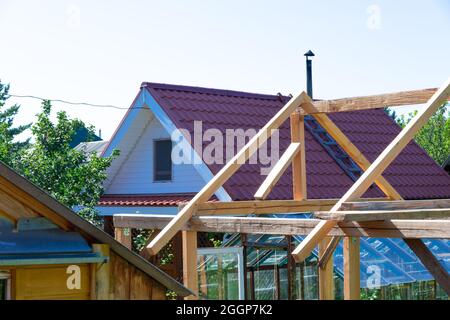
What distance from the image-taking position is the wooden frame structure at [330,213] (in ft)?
28.4

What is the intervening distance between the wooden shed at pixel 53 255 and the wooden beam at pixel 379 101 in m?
3.95

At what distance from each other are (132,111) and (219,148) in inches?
103

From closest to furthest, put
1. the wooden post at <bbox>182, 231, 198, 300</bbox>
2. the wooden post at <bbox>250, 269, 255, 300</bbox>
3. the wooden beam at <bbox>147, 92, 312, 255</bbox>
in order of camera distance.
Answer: the wooden beam at <bbox>147, 92, 312, 255</bbox>, the wooden post at <bbox>182, 231, 198, 300</bbox>, the wooden post at <bbox>250, 269, 255, 300</bbox>

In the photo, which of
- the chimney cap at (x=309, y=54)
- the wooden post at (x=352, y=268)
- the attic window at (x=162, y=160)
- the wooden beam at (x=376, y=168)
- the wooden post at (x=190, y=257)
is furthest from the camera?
the chimney cap at (x=309, y=54)

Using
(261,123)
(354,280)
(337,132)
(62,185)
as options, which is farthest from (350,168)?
(354,280)

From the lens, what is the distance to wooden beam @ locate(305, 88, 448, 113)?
1033 centimetres

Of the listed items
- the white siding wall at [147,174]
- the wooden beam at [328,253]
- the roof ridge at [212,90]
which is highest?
the roof ridge at [212,90]

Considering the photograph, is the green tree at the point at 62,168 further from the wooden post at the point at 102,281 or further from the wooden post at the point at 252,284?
the wooden post at the point at 102,281

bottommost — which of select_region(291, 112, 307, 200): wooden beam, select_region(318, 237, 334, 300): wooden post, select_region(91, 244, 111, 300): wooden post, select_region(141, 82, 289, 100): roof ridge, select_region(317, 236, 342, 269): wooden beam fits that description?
select_region(91, 244, 111, 300): wooden post

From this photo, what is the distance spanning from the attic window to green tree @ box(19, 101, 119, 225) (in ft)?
4.11

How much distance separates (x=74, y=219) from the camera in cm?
724

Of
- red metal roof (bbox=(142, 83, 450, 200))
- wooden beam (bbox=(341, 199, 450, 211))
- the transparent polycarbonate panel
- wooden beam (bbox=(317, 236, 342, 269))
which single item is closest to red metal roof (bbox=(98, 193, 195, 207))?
red metal roof (bbox=(142, 83, 450, 200))

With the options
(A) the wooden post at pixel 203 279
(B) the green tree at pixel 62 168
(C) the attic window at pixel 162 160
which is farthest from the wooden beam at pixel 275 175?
(B) the green tree at pixel 62 168

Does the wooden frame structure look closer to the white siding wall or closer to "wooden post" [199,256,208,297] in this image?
"wooden post" [199,256,208,297]
